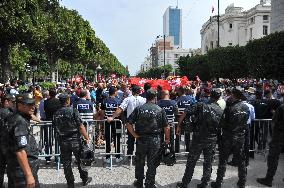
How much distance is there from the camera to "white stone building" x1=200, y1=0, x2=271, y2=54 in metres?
104

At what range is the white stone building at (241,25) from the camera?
342ft

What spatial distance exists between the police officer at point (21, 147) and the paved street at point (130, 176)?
297 cm

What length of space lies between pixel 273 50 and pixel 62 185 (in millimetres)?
19030

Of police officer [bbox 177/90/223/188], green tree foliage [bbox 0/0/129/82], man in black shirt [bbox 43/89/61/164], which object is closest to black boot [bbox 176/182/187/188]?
police officer [bbox 177/90/223/188]

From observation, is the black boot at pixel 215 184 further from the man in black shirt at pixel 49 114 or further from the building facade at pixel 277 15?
the building facade at pixel 277 15

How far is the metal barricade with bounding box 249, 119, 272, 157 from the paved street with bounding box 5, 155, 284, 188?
2.18ft

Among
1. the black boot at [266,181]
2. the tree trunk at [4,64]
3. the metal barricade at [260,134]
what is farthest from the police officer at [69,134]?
the tree trunk at [4,64]

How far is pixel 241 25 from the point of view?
11550 centimetres

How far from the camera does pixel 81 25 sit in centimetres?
4703

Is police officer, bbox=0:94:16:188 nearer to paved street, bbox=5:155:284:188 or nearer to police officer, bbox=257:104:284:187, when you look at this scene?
paved street, bbox=5:155:284:188

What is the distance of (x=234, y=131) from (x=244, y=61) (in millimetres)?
32933

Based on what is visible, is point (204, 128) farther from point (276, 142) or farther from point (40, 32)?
point (40, 32)

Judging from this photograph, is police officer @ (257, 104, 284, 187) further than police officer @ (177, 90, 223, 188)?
Yes

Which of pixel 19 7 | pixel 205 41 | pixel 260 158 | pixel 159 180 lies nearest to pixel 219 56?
pixel 19 7
